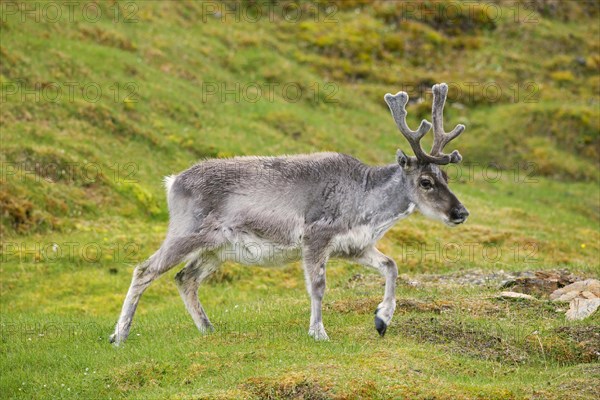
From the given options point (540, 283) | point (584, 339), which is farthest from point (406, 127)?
point (540, 283)

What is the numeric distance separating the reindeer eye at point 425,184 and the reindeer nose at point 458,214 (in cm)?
66

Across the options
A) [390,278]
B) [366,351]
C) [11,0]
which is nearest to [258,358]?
[366,351]

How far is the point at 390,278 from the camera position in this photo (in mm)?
15961

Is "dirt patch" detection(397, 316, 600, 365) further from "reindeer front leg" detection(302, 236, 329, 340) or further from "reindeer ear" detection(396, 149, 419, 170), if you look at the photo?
"reindeer ear" detection(396, 149, 419, 170)

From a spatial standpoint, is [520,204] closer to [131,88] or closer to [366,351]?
[131,88]

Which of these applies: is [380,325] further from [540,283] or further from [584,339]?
[540,283]

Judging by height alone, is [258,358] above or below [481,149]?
above

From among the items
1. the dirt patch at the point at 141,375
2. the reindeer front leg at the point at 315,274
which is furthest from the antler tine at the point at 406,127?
the dirt patch at the point at 141,375

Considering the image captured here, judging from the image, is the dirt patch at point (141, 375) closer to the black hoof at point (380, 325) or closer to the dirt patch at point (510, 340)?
the black hoof at point (380, 325)

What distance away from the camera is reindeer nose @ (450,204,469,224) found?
647 inches

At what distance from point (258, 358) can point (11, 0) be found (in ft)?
98.1

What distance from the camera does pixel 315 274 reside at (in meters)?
16.1

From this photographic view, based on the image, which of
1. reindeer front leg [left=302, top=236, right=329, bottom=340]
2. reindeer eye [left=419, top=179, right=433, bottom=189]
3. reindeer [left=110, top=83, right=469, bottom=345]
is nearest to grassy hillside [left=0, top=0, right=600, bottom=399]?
reindeer front leg [left=302, top=236, right=329, bottom=340]

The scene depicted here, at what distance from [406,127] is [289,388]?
6.16 meters
